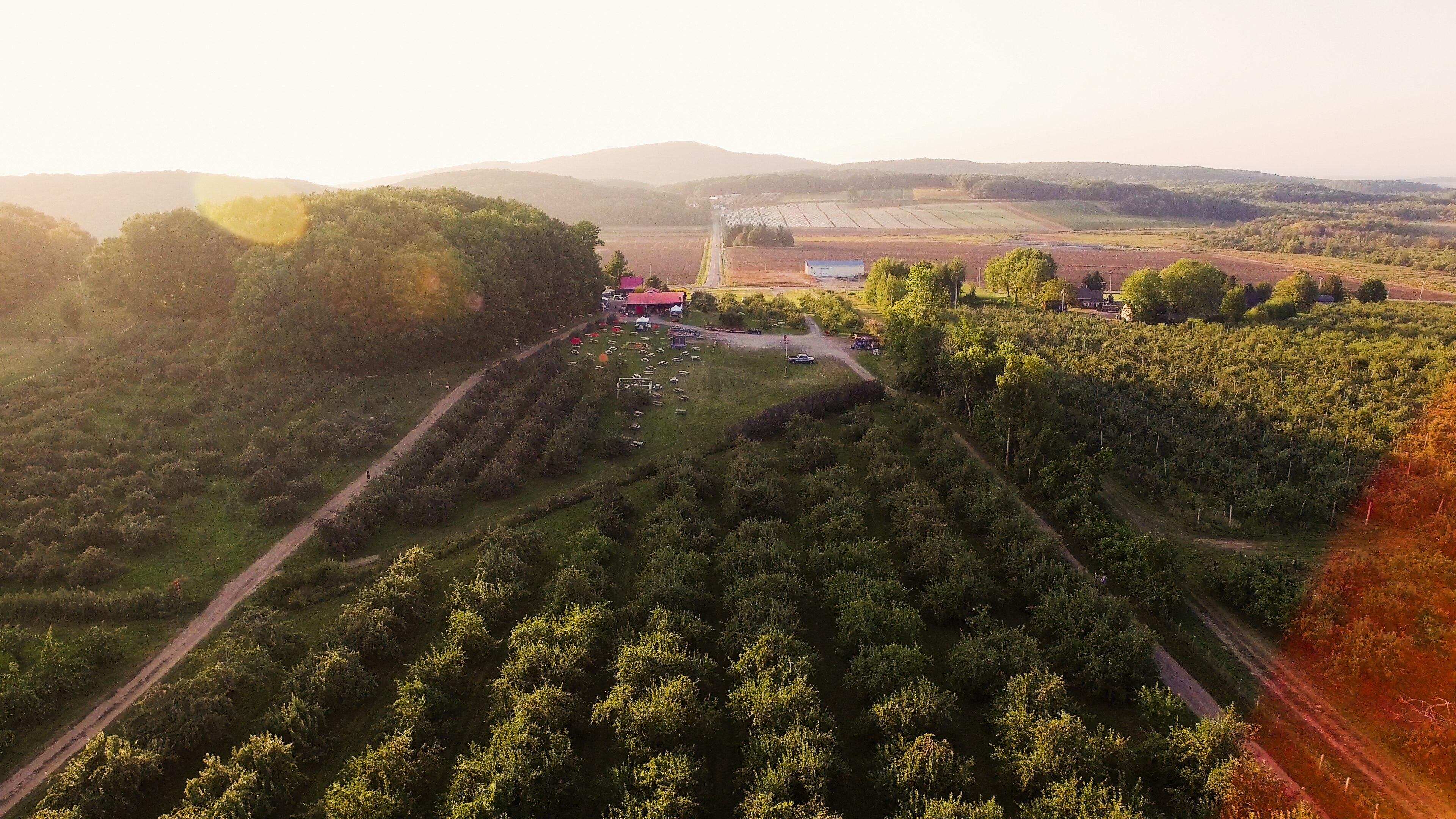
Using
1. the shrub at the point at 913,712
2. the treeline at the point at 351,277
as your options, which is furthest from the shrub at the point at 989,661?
the treeline at the point at 351,277

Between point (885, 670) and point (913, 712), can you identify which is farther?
point (885, 670)

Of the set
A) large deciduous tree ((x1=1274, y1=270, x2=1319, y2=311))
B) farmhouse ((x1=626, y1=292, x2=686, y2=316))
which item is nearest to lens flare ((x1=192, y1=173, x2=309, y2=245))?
farmhouse ((x1=626, y1=292, x2=686, y2=316))

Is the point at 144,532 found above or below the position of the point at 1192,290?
below

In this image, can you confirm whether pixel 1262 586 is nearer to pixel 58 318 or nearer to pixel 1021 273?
pixel 1021 273

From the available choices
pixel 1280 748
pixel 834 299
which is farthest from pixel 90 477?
pixel 834 299

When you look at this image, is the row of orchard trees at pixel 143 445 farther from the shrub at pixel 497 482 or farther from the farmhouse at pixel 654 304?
the farmhouse at pixel 654 304

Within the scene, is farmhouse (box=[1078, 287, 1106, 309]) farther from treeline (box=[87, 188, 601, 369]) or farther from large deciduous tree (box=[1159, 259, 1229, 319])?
treeline (box=[87, 188, 601, 369])

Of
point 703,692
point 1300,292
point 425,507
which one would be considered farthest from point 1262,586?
point 1300,292

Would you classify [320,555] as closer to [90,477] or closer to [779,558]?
[90,477]
